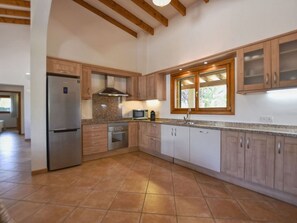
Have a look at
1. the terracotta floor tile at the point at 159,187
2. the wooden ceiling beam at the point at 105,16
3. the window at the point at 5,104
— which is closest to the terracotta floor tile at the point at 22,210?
the terracotta floor tile at the point at 159,187

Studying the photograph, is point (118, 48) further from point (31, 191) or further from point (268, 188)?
point (268, 188)

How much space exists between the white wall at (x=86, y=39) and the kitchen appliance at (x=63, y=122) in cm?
84

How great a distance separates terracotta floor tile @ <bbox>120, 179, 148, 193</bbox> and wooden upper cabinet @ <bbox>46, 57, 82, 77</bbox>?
99.6 inches

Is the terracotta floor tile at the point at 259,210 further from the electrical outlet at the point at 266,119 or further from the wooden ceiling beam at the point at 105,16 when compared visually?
the wooden ceiling beam at the point at 105,16

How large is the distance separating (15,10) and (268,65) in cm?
651

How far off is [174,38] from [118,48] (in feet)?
5.42

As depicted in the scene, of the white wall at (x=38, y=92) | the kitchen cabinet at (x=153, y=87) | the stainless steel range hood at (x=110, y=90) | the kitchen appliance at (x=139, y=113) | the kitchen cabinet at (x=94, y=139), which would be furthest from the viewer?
the kitchen appliance at (x=139, y=113)

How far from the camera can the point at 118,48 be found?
465cm

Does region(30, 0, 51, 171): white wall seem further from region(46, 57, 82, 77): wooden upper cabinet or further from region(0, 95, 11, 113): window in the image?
region(0, 95, 11, 113): window

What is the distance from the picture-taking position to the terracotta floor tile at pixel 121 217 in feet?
5.51

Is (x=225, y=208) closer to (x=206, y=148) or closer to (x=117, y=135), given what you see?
(x=206, y=148)

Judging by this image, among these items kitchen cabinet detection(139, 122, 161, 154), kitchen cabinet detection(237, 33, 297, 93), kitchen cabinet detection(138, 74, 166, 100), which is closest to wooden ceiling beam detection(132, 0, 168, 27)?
kitchen cabinet detection(138, 74, 166, 100)

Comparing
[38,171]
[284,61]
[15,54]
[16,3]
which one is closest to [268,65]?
[284,61]

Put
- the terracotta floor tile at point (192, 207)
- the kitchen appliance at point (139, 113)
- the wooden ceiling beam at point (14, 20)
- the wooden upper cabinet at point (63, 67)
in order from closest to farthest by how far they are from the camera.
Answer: the terracotta floor tile at point (192, 207)
the wooden upper cabinet at point (63, 67)
the kitchen appliance at point (139, 113)
the wooden ceiling beam at point (14, 20)
